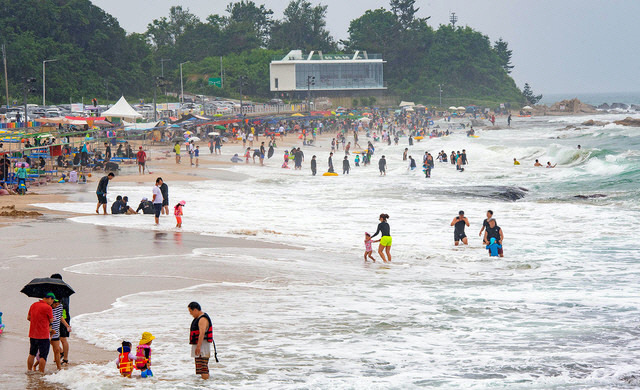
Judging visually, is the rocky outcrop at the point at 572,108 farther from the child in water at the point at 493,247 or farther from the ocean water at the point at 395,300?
the child in water at the point at 493,247

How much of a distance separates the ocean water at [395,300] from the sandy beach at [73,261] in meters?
0.36

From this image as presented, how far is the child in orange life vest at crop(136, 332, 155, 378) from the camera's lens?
32.0 feet

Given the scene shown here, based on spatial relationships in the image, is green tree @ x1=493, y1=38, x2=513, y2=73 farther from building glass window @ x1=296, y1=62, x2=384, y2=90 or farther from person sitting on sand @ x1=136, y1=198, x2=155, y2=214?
person sitting on sand @ x1=136, y1=198, x2=155, y2=214

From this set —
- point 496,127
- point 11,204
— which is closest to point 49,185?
point 11,204

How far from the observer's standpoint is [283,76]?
4560 inches

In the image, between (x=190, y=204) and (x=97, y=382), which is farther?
(x=190, y=204)

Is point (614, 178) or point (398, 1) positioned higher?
point (398, 1)

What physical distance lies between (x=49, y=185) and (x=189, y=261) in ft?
50.9

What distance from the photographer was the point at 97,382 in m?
9.52

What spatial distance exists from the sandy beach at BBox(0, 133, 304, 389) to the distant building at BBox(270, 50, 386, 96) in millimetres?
90724

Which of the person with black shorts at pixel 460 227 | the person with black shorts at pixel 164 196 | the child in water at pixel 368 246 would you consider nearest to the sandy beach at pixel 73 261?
the person with black shorts at pixel 164 196

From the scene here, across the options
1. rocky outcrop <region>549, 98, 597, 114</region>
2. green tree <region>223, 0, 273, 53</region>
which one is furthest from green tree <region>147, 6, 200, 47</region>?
rocky outcrop <region>549, 98, 597, 114</region>

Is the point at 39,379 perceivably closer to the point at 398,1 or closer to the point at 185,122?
the point at 185,122

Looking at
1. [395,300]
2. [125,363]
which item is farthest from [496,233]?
[125,363]
